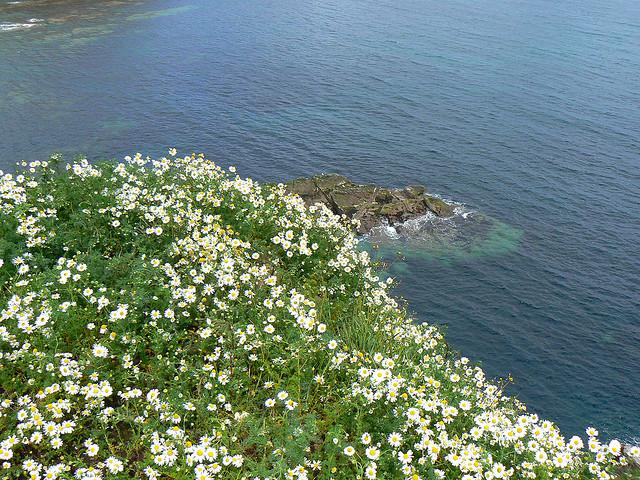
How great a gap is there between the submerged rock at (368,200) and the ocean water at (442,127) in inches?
44.8

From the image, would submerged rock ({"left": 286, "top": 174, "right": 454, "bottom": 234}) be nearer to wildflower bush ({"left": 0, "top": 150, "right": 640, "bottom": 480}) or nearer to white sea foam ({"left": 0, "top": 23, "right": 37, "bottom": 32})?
wildflower bush ({"left": 0, "top": 150, "right": 640, "bottom": 480})

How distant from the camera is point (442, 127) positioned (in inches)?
1891

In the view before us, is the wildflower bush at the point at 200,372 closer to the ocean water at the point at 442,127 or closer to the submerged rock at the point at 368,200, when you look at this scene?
the ocean water at the point at 442,127

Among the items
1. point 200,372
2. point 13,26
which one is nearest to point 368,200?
point 200,372

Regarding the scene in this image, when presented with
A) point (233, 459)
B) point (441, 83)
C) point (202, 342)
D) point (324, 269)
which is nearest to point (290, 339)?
point (202, 342)

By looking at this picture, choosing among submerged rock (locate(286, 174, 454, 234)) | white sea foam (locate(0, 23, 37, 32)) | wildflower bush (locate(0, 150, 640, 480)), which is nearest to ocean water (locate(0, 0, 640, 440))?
white sea foam (locate(0, 23, 37, 32))

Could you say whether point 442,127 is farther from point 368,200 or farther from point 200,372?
point 200,372

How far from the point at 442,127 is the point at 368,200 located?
636 inches

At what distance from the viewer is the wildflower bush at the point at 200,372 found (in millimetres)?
6746

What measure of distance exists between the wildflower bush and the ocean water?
1742 centimetres

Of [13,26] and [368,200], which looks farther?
[13,26]

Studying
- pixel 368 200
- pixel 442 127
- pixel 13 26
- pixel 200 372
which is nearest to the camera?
pixel 200 372

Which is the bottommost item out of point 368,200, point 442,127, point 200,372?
point 368,200

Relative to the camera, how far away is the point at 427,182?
131 ft
